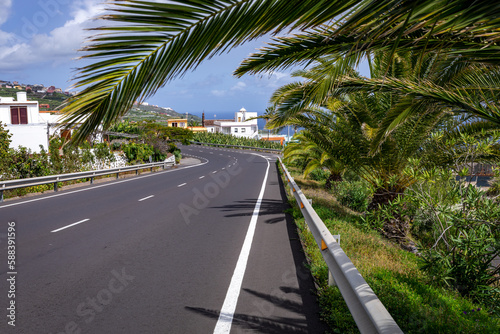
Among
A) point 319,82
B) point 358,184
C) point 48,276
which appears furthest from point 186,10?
point 358,184

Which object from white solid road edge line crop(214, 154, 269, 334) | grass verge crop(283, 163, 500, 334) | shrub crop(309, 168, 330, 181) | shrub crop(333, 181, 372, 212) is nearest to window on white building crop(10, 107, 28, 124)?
shrub crop(309, 168, 330, 181)

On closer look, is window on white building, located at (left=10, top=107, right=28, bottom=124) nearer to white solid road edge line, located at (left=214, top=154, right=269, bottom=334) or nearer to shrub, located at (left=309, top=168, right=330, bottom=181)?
shrub, located at (left=309, top=168, right=330, bottom=181)

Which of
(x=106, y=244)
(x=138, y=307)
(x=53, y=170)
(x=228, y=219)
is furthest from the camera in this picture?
(x=53, y=170)

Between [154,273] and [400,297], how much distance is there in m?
3.41

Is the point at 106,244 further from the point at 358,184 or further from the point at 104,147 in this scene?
the point at 104,147

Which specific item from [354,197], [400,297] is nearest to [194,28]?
[400,297]

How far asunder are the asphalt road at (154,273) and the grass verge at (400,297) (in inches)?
8.8

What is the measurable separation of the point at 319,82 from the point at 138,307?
3.36m

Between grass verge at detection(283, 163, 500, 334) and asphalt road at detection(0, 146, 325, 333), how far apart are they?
0.22 metres

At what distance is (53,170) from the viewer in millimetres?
19734

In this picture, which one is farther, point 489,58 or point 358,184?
point 358,184

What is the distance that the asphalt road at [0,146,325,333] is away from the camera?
4.25m

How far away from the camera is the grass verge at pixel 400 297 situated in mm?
3705

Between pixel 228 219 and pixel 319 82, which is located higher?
pixel 319 82
